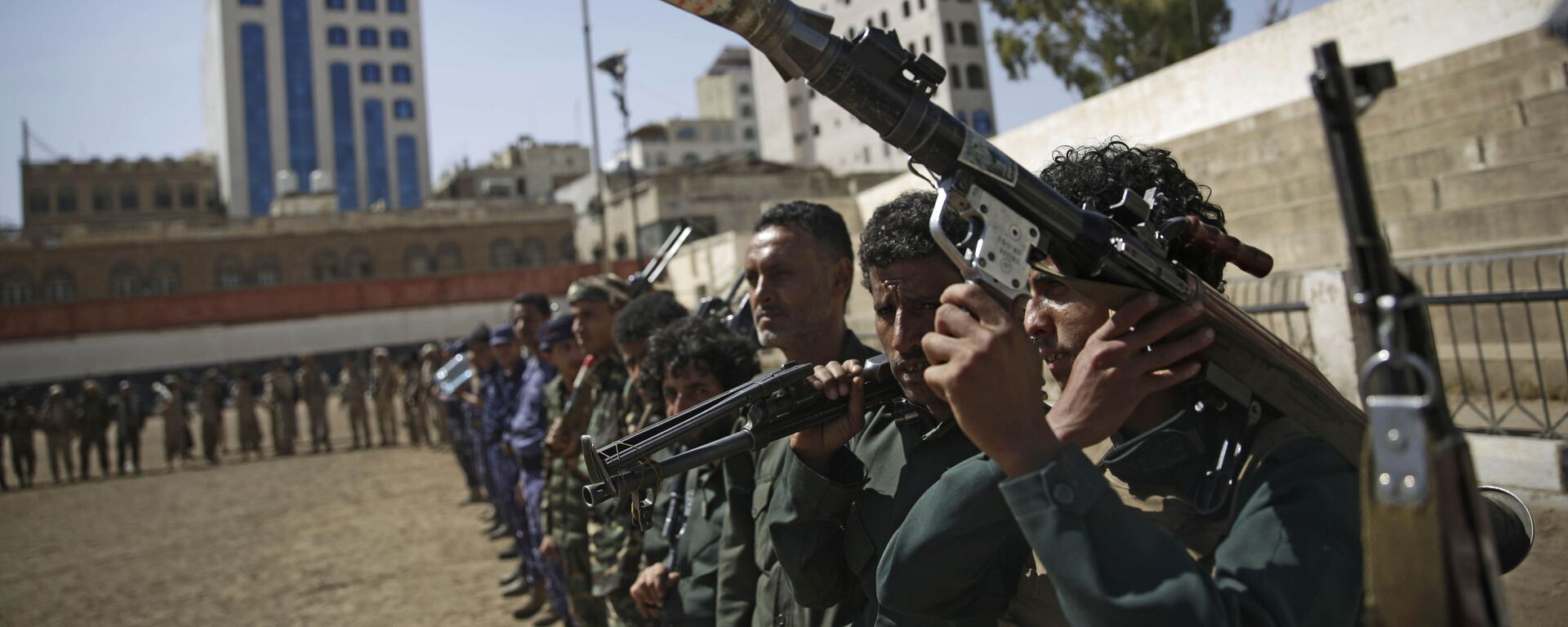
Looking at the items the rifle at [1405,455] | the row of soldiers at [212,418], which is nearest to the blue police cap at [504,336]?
the rifle at [1405,455]

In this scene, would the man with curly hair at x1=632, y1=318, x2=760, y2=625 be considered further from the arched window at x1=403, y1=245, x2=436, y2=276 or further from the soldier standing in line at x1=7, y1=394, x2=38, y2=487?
the arched window at x1=403, y1=245, x2=436, y2=276

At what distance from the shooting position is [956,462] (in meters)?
2.33

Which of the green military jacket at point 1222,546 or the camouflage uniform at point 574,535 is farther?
the camouflage uniform at point 574,535

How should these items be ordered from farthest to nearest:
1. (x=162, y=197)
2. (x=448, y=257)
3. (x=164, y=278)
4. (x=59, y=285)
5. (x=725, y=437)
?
(x=162, y=197)
(x=448, y=257)
(x=164, y=278)
(x=59, y=285)
(x=725, y=437)

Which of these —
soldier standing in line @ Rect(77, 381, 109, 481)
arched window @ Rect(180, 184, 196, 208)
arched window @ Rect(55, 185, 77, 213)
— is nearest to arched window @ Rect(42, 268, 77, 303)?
arched window @ Rect(55, 185, 77, 213)

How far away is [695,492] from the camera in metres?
3.77

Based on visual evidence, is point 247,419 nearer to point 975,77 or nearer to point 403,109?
point 975,77

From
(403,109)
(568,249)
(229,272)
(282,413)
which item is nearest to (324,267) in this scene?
(229,272)

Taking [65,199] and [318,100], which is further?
[318,100]

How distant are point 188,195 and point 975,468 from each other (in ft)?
286

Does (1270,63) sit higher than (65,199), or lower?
lower

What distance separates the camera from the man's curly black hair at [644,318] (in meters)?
4.65

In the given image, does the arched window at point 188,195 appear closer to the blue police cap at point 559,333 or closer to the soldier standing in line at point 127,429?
the soldier standing in line at point 127,429

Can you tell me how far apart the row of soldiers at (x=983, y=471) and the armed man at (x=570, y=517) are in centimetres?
99
